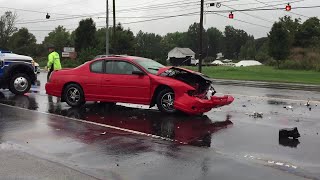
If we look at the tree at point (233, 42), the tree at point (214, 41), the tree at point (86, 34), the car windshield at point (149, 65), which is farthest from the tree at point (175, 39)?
the car windshield at point (149, 65)

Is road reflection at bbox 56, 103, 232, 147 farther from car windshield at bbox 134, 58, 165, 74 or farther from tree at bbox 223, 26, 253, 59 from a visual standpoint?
tree at bbox 223, 26, 253, 59

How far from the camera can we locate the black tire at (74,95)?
1232 centimetres

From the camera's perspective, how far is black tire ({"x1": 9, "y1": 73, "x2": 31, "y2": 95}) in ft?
50.2

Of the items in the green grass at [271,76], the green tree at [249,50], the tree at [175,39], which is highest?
the tree at [175,39]

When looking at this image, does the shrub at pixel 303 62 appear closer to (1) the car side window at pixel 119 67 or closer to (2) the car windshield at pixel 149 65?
(2) the car windshield at pixel 149 65

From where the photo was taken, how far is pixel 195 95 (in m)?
10.7

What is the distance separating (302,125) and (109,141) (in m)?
4.55

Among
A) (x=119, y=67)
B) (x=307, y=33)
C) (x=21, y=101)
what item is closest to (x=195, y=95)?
(x=119, y=67)

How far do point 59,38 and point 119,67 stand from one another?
78.6 meters

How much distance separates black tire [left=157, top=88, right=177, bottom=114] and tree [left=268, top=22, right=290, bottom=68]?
4839cm

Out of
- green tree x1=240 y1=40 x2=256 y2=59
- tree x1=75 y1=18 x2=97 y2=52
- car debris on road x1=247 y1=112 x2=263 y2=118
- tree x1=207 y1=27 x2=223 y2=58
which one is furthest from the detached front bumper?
tree x1=207 y1=27 x2=223 y2=58

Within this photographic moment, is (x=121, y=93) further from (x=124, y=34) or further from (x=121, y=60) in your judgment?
(x=124, y=34)

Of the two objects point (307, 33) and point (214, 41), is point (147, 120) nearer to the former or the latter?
point (307, 33)

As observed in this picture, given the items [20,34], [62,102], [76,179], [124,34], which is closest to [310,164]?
[76,179]
